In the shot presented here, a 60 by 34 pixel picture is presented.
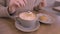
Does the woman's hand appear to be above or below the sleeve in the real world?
above

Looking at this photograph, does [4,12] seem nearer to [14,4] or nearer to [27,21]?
[14,4]

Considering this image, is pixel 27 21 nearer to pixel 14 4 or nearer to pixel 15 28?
pixel 15 28

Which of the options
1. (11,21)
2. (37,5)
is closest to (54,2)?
(37,5)

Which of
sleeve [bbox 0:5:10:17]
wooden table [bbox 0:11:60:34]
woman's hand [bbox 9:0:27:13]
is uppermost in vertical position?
woman's hand [bbox 9:0:27:13]

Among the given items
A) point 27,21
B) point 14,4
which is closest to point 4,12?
point 14,4

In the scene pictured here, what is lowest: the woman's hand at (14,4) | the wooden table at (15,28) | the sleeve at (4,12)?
the wooden table at (15,28)

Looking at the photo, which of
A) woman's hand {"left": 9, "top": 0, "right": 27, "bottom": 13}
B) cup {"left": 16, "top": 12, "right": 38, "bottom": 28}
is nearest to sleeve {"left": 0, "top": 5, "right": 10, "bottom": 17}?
woman's hand {"left": 9, "top": 0, "right": 27, "bottom": 13}

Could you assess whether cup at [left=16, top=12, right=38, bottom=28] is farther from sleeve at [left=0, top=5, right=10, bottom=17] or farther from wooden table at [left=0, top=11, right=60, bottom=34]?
sleeve at [left=0, top=5, right=10, bottom=17]

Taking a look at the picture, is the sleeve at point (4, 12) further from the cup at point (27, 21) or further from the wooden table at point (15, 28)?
the cup at point (27, 21)

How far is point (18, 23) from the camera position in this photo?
2.94ft

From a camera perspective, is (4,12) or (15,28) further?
(4,12)

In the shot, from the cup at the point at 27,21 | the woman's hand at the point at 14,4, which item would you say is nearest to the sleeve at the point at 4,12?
the woman's hand at the point at 14,4

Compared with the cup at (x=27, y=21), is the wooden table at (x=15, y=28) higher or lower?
lower

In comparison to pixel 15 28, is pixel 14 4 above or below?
above
